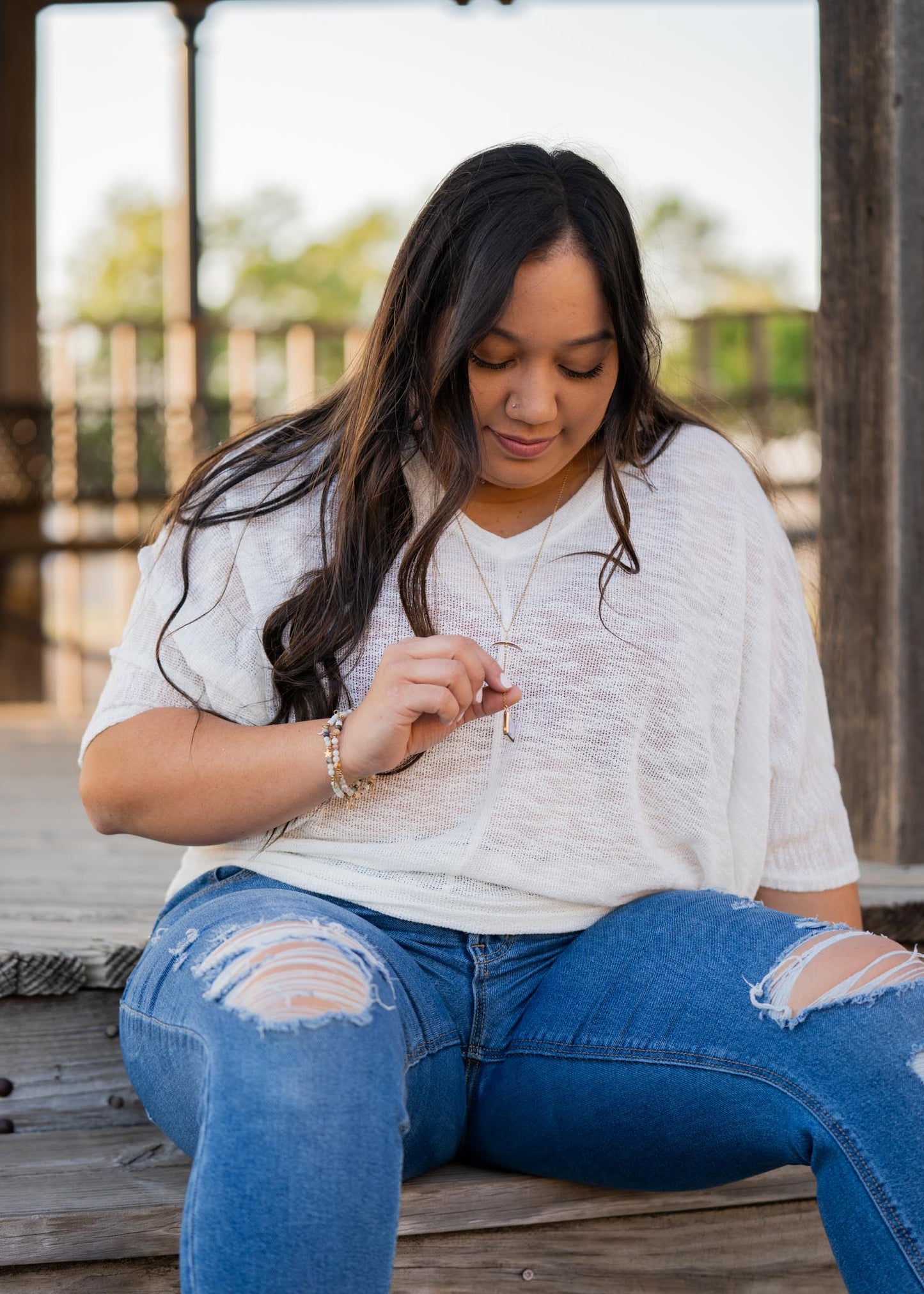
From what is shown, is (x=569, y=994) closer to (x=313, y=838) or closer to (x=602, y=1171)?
(x=602, y=1171)

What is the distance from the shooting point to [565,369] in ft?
4.42

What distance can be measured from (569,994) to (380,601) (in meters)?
0.42

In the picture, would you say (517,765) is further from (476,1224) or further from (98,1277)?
(98,1277)

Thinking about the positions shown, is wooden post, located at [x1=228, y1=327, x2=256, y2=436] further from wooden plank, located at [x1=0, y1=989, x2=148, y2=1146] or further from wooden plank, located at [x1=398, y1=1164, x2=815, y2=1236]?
wooden plank, located at [x1=398, y1=1164, x2=815, y2=1236]

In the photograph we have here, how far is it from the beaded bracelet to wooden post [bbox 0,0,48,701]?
466cm

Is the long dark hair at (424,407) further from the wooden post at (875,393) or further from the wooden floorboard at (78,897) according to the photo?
the wooden post at (875,393)

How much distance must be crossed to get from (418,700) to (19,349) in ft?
16.5

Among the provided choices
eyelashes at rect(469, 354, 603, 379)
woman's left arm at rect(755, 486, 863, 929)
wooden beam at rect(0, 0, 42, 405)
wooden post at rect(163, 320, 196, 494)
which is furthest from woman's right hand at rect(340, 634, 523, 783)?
wooden beam at rect(0, 0, 42, 405)

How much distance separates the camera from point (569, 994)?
4.32 ft

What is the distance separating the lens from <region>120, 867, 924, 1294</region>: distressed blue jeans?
1.01 metres

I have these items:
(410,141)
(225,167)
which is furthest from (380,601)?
(410,141)

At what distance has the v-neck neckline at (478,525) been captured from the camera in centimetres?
144

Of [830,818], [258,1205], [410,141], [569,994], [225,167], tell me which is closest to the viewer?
[258,1205]

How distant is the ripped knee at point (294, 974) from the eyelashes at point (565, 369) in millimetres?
535
